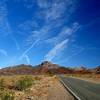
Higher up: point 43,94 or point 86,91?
point 86,91

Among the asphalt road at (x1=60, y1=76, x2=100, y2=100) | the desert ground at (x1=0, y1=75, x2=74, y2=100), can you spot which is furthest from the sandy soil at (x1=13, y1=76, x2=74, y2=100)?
the asphalt road at (x1=60, y1=76, x2=100, y2=100)

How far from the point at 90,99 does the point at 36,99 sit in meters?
3.74

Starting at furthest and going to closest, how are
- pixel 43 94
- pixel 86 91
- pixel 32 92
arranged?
pixel 86 91 < pixel 32 92 < pixel 43 94

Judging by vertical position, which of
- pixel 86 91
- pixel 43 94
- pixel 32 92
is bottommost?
pixel 43 94

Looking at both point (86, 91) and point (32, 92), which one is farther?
point (86, 91)

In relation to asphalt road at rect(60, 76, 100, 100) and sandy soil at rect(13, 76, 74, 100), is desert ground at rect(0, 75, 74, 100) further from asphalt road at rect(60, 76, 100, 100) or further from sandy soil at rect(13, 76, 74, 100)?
asphalt road at rect(60, 76, 100, 100)

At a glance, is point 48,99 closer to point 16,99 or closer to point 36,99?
point 36,99

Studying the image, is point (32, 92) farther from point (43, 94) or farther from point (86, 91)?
point (86, 91)

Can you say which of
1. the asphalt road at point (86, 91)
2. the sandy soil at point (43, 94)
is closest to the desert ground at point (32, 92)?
the sandy soil at point (43, 94)

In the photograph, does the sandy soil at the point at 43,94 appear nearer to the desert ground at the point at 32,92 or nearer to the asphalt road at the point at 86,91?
the desert ground at the point at 32,92

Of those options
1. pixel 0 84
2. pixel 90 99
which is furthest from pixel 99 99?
pixel 0 84

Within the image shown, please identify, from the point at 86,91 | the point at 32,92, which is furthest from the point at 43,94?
the point at 86,91

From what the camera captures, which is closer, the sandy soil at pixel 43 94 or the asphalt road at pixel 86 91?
the asphalt road at pixel 86 91

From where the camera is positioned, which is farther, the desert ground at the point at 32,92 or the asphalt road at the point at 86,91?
the desert ground at the point at 32,92
